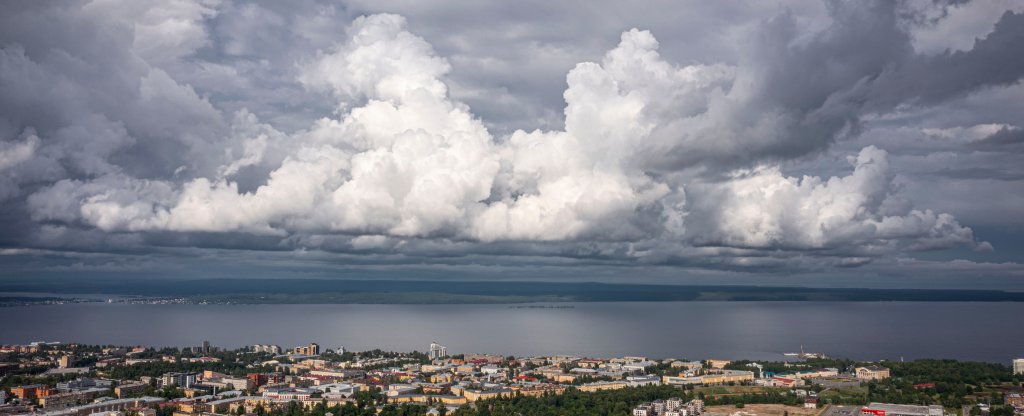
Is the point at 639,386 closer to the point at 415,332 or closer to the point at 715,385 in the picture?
the point at 715,385

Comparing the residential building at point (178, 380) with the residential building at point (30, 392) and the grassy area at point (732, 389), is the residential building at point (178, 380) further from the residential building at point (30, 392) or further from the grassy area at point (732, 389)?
the grassy area at point (732, 389)

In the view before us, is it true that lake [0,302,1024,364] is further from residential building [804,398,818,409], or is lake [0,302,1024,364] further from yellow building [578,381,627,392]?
residential building [804,398,818,409]

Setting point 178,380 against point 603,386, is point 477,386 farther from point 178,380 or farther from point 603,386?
point 178,380

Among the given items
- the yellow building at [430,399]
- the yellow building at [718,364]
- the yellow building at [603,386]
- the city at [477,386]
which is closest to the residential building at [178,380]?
the city at [477,386]

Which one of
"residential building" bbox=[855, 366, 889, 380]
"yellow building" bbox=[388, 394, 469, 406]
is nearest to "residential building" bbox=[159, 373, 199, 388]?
"yellow building" bbox=[388, 394, 469, 406]

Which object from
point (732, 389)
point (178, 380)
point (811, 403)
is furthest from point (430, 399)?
point (811, 403)

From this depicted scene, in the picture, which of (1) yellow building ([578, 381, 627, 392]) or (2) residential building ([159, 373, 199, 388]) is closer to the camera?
(1) yellow building ([578, 381, 627, 392])
